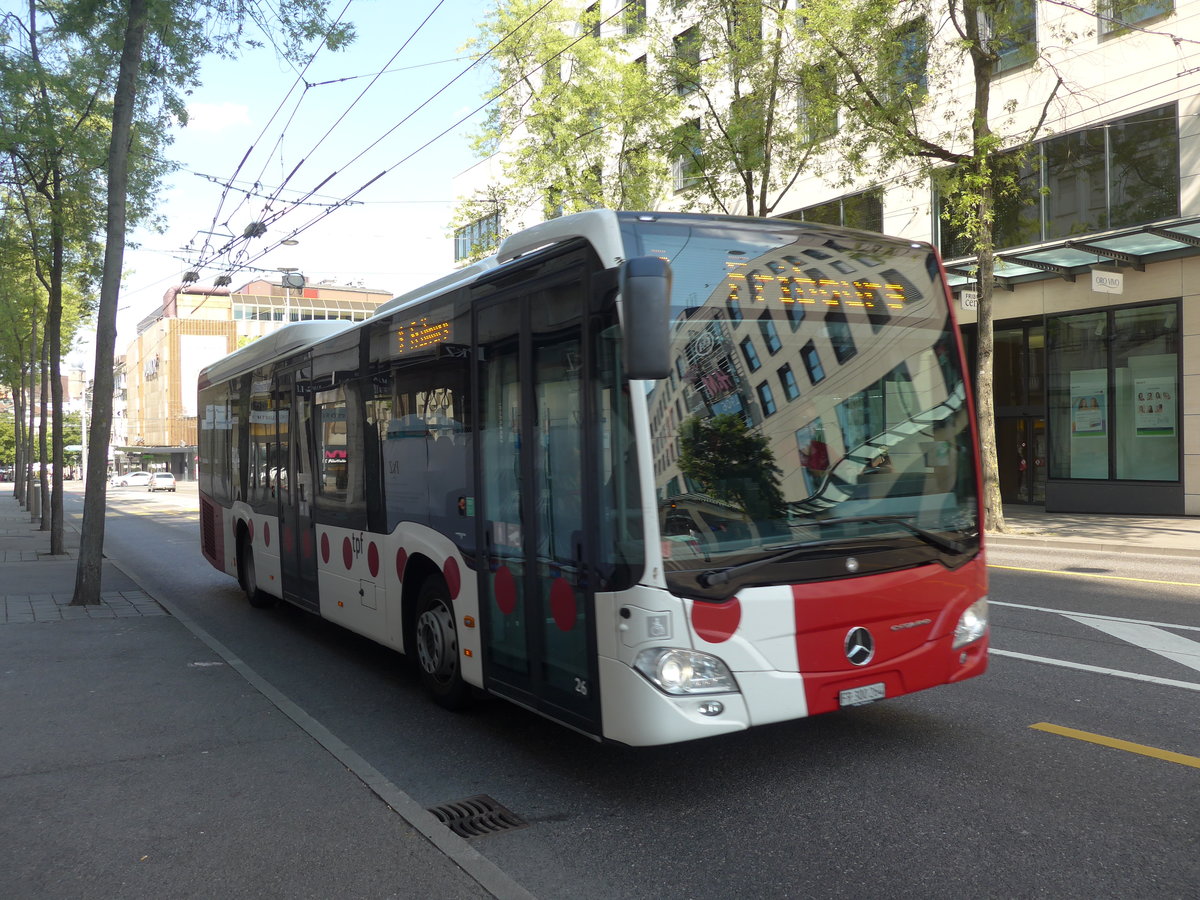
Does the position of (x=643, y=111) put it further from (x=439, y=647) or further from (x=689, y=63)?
(x=439, y=647)

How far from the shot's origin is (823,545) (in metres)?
4.67

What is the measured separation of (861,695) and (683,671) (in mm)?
967

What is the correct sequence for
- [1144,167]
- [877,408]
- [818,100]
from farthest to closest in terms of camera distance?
[1144,167], [818,100], [877,408]

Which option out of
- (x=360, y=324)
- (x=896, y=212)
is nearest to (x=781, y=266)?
(x=360, y=324)

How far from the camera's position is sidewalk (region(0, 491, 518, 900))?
3928 mm

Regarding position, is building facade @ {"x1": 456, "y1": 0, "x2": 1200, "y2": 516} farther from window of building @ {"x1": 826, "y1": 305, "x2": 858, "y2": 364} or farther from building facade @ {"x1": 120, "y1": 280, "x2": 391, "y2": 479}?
building facade @ {"x1": 120, "y1": 280, "x2": 391, "y2": 479}

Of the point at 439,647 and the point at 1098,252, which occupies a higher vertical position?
the point at 1098,252

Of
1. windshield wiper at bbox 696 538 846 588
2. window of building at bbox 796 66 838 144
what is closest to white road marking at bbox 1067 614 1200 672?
windshield wiper at bbox 696 538 846 588

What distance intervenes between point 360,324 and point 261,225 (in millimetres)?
10249

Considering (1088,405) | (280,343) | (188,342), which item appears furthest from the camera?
(188,342)

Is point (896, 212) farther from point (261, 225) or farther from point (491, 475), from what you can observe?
point (491, 475)

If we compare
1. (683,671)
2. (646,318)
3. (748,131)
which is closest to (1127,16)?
(748,131)

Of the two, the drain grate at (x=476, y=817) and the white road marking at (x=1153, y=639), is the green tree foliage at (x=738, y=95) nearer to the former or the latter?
the white road marking at (x=1153, y=639)

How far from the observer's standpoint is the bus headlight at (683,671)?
4.38 metres
